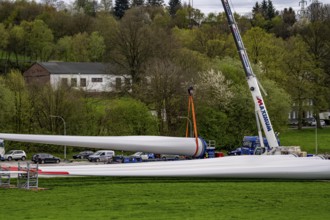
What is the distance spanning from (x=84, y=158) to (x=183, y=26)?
4593 inches

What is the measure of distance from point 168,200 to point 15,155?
35.2m

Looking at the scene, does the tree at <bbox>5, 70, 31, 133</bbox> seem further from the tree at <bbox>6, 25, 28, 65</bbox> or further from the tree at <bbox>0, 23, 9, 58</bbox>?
the tree at <bbox>6, 25, 28, 65</bbox>

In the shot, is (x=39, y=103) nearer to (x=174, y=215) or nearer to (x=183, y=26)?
(x=174, y=215)

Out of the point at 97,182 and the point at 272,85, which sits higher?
the point at 272,85

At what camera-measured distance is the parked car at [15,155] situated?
6131 centimetres

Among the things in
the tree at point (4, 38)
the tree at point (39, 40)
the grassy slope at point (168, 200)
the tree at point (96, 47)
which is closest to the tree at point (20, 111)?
the grassy slope at point (168, 200)

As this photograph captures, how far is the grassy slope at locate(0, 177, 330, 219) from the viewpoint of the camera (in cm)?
2512

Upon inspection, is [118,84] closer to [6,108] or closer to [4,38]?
[6,108]

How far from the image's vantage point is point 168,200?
94.4 feet

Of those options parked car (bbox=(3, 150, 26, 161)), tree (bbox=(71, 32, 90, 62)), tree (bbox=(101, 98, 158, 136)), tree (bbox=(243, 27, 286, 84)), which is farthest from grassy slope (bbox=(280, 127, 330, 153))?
tree (bbox=(71, 32, 90, 62))

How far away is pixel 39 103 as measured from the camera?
7175 cm

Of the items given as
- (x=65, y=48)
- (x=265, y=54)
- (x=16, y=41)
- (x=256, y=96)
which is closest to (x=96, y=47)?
(x=65, y=48)

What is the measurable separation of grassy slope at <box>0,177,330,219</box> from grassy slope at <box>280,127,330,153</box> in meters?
34.3

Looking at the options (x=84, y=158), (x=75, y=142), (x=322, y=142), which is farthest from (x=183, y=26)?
(x=75, y=142)
